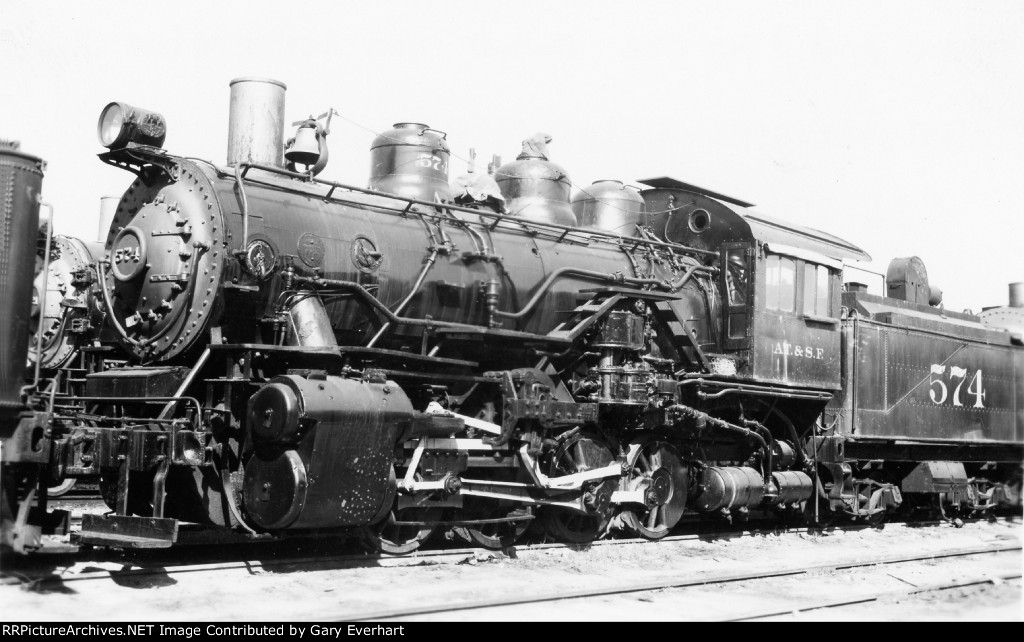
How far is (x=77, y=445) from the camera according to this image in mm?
7582

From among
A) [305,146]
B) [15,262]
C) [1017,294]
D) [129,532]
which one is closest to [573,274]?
[305,146]

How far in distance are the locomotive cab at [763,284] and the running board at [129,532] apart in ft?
21.9

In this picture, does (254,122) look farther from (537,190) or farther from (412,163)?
(537,190)

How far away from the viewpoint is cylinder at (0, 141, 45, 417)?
6500 millimetres

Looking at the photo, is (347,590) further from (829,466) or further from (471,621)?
(829,466)

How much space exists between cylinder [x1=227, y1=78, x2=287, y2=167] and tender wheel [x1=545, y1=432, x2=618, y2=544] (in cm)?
406

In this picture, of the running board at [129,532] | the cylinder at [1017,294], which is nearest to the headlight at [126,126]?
the running board at [129,532]

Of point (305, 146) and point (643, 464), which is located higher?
point (305, 146)

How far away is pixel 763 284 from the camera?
39.8 ft

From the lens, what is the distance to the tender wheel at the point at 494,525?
978 centimetres

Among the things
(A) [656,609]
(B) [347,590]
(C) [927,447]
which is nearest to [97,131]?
(B) [347,590]

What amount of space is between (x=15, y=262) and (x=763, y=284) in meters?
8.31

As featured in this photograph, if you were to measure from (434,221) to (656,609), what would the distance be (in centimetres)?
433

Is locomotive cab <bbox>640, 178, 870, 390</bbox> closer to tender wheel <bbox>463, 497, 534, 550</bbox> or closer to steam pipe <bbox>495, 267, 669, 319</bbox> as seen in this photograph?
steam pipe <bbox>495, 267, 669, 319</bbox>
